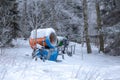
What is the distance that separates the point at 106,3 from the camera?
17.3 meters

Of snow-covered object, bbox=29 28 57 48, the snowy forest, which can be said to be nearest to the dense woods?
the snowy forest

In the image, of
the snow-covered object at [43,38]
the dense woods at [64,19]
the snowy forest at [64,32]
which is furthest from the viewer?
the dense woods at [64,19]

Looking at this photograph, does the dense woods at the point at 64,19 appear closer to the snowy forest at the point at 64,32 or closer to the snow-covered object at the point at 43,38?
the snowy forest at the point at 64,32

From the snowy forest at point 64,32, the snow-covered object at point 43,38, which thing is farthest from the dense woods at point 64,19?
the snow-covered object at point 43,38

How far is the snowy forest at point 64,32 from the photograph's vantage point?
27.3ft

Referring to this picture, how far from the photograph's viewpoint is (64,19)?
27328mm

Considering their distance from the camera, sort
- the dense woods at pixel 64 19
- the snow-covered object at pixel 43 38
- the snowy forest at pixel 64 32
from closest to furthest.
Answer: the snowy forest at pixel 64 32, the snow-covered object at pixel 43 38, the dense woods at pixel 64 19

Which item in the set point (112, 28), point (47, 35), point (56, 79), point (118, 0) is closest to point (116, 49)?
point (112, 28)

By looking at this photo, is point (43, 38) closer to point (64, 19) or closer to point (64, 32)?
point (64, 32)

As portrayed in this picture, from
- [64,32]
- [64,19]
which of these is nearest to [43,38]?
[64,32]

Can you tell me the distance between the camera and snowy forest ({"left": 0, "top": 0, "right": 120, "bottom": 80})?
8.33 metres

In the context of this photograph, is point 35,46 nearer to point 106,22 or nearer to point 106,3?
point 106,22

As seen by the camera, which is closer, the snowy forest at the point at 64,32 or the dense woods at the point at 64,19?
the snowy forest at the point at 64,32

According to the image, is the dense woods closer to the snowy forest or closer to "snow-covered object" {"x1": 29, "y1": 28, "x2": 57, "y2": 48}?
the snowy forest
